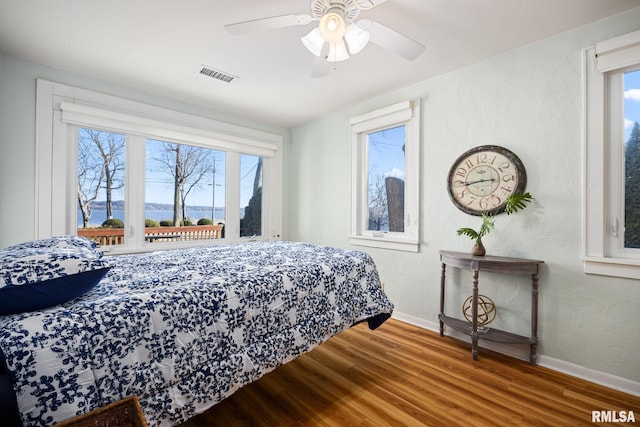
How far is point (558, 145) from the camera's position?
2186 millimetres

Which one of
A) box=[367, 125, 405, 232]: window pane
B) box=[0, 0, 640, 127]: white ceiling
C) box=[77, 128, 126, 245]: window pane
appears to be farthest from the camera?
box=[367, 125, 405, 232]: window pane

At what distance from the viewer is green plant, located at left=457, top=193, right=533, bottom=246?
223cm

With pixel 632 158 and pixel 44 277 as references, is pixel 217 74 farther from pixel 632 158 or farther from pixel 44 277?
pixel 632 158

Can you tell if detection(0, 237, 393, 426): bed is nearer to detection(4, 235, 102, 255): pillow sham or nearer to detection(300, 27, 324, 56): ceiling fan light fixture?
detection(4, 235, 102, 255): pillow sham

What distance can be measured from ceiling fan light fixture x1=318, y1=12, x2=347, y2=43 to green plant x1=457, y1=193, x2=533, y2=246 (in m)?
1.78

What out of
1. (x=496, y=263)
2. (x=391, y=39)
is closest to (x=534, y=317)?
(x=496, y=263)

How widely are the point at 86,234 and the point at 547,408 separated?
4.00m

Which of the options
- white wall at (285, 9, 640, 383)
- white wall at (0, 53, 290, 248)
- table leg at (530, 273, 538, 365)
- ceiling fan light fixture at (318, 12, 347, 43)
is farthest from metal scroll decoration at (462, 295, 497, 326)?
white wall at (0, 53, 290, 248)

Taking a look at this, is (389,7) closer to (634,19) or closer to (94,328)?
(634,19)

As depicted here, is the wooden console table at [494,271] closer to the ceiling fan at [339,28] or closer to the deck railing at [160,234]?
the ceiling fan at [339,28]

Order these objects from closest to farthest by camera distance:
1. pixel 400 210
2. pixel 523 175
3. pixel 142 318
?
1. pixel 142 318
2. pixel 523 175
3. pixel 400 210

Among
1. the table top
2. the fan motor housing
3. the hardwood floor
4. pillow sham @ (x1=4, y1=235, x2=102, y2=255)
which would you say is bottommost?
the hardwood floor

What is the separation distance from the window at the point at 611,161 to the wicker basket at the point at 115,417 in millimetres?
2770

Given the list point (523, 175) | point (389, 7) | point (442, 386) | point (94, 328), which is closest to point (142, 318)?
point (94, 328)
